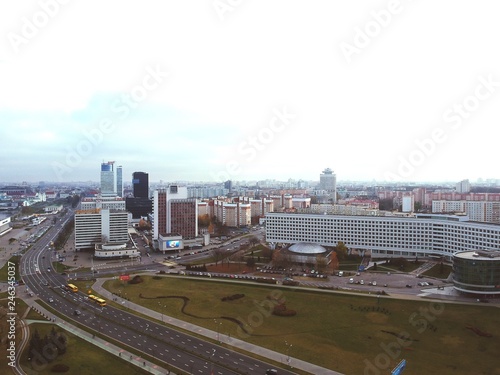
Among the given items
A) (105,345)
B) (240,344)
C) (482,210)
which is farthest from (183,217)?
(482,210)

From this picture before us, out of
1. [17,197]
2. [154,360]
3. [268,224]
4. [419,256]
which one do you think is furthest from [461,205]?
[17,197]

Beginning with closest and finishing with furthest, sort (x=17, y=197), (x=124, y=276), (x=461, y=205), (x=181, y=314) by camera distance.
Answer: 1. (x=181, y=314)
2. (x=124, y=276)
3. (x=461, y=205)
4. (x=17, y=197)

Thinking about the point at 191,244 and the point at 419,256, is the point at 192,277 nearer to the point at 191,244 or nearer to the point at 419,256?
the point at 191,244

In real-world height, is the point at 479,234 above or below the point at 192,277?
above

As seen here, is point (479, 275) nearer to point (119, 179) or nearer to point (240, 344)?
point (240, 344)

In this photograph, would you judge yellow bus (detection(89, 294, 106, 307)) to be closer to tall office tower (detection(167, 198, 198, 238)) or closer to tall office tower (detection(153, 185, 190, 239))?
tall office tower (detection(153, 185, 190, 239))

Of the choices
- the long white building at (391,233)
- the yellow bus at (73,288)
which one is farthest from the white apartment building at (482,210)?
the yellow bus at (73,288)
